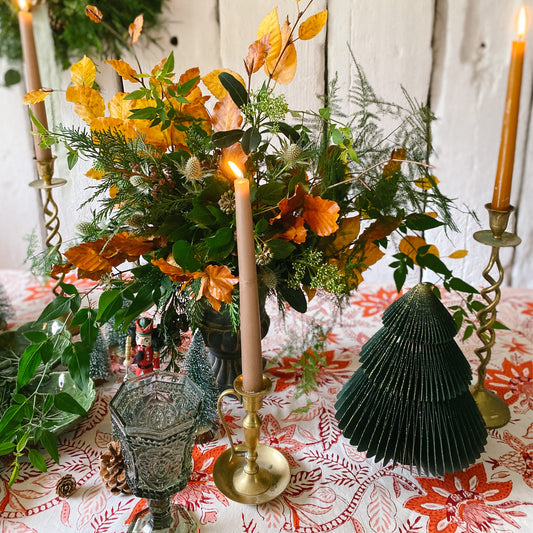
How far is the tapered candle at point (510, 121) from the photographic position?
583 mm

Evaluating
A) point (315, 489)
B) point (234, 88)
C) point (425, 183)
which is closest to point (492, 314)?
point (425, 183)

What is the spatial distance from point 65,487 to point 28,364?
0.45 feet

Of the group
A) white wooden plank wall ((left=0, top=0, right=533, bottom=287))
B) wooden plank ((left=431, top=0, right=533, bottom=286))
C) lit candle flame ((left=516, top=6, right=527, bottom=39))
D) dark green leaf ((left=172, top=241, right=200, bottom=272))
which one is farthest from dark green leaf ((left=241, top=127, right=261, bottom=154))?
wooden plank ((left=431, top=0, right=533, bottom=286))

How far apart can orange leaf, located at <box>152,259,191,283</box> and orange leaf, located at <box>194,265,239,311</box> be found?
2 cm

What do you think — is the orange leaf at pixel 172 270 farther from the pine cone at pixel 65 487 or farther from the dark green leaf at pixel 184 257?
the pine cone at pixel 65 487

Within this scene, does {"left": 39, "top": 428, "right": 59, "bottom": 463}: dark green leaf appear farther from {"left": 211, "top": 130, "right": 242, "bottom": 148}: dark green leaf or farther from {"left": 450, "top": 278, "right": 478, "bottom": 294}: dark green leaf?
{"left": 450, "top": 278, "right": 478, "bottom": 294}: dark green leaf

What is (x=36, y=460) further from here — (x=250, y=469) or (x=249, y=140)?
(x=249, y=140)

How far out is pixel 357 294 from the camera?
39.9 inches

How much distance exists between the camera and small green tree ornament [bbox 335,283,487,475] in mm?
566

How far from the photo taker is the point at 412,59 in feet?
3.86

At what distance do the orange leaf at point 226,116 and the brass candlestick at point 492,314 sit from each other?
30 centimetres

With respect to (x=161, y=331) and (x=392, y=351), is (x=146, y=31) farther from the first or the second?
(x=392, y=351)

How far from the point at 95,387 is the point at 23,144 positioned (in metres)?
0.94

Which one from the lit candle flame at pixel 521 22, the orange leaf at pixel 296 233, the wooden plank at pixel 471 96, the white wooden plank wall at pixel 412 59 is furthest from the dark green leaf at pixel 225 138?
the wooden plank at pixel 471 96
